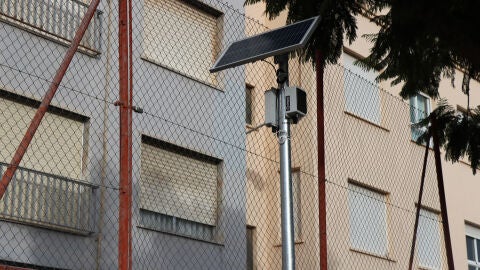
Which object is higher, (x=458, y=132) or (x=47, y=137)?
(x=47, y=137)

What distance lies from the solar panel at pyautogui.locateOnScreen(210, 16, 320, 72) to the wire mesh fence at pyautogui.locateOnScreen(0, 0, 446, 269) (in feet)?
9.37

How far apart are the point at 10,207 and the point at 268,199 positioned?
256 inches

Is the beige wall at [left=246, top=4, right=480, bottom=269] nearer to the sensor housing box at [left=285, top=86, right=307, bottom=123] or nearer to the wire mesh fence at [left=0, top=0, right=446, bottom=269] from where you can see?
the wire mesh fence at [left=0, top=0, right=446, bottom=269]

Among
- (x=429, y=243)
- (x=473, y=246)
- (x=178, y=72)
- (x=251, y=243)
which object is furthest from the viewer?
(x=473, y=246)

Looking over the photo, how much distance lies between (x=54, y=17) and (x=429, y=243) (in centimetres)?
921

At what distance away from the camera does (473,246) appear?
22.9 m

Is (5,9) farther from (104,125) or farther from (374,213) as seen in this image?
(374,213)

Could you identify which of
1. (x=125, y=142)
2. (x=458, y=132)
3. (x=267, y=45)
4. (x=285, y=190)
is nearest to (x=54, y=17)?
(x=458, y=132)

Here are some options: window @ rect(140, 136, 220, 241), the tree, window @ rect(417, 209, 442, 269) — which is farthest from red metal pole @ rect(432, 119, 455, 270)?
window @ rect(417, 209, 442, 269)

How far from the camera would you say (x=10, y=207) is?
12.5m

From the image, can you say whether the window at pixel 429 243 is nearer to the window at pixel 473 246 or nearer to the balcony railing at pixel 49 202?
the window at pixel 473 246

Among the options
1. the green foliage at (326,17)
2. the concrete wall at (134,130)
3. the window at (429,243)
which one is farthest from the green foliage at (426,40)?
the window at (429,243)

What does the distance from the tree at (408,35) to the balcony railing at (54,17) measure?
13.9 feet

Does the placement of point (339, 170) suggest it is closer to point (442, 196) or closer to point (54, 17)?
point (442, 196)
